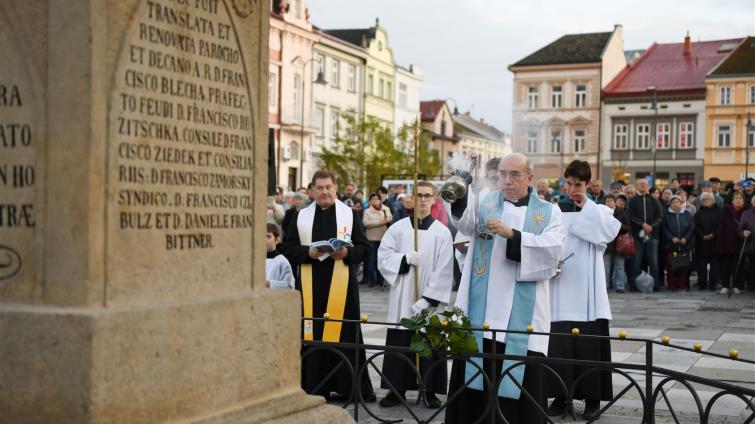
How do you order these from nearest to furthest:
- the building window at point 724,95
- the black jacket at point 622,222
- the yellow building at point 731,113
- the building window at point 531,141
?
the black jacket at point 622,222
the yellow building at point 731,113
the building window at point 724,95
the building window at point 531,141

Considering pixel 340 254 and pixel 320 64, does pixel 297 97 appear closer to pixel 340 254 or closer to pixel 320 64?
pixel 320 64

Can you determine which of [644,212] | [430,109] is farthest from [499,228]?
[430,109]

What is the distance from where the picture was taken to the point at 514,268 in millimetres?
6867

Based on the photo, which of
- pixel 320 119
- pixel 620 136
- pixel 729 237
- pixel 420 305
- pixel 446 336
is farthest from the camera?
pixel 620 136

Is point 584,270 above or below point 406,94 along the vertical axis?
below

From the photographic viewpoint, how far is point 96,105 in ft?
11.1

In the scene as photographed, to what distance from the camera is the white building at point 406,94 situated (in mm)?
72500

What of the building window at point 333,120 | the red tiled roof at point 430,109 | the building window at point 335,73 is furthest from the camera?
the red tiled roof at point 430,109

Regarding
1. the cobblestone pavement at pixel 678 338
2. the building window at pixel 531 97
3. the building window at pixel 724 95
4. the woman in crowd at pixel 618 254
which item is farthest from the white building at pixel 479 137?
the cobblestone pavement at pixel 678 338

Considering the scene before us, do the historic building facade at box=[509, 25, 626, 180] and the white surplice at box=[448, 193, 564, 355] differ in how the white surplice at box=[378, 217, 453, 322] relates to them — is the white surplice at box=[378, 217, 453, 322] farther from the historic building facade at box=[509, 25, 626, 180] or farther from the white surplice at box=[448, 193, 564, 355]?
the historic building facade at box=[509, 25, 626, 180]

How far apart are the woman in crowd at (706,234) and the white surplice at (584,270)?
37.0 feet

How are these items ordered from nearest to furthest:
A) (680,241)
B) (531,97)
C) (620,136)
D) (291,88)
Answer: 1. (680,241)
2. (291,88)
3. (620,136)
4. (531,97)

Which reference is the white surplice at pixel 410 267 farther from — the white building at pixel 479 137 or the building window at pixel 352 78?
the white building at pixel 479 137

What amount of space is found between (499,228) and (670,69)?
217 ft
